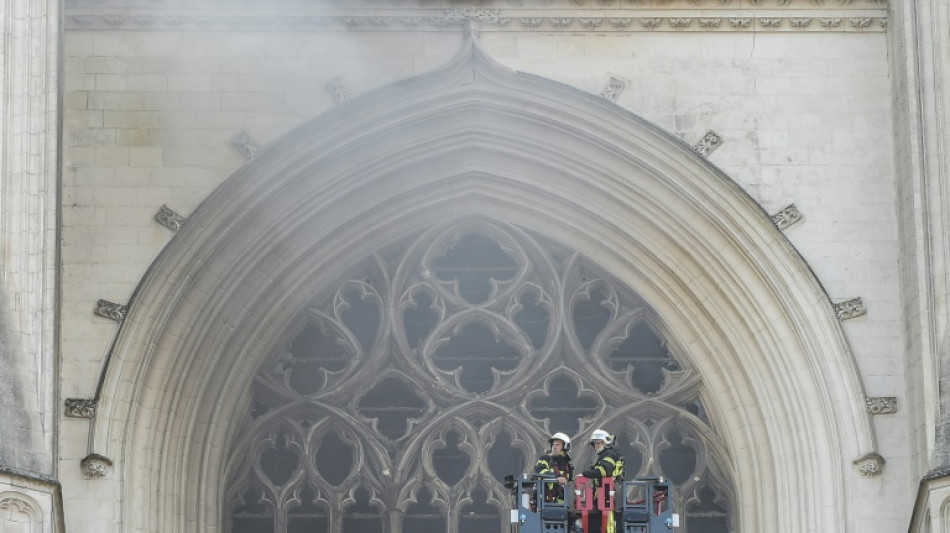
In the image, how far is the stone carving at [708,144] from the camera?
74.5ft

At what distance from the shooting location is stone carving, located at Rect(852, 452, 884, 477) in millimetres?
21922

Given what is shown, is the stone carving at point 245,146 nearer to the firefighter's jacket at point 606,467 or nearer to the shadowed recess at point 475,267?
the shadowed recess at point 475,267

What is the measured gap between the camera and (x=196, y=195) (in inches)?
884

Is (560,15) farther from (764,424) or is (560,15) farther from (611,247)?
(764,424)

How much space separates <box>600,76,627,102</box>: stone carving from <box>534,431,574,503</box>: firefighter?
3951 millimetres

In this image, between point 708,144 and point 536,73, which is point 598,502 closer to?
point 708,144

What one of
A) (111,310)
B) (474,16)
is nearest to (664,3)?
(474,16)

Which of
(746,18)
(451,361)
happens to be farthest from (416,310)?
(746,18)

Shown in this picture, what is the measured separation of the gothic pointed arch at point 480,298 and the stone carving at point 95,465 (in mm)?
324

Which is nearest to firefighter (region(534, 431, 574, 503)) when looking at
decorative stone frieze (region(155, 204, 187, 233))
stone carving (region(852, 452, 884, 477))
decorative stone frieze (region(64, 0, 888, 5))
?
stone carving (region(852, 452, 884, 477))

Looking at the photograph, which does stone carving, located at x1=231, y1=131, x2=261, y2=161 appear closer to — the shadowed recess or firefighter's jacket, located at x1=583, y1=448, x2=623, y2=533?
the shadowed recess

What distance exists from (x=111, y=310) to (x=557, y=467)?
4.27 m

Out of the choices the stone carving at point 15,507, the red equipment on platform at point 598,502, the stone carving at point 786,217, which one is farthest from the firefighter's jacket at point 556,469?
the stone carving at point 786,217

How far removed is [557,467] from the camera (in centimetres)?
1955
